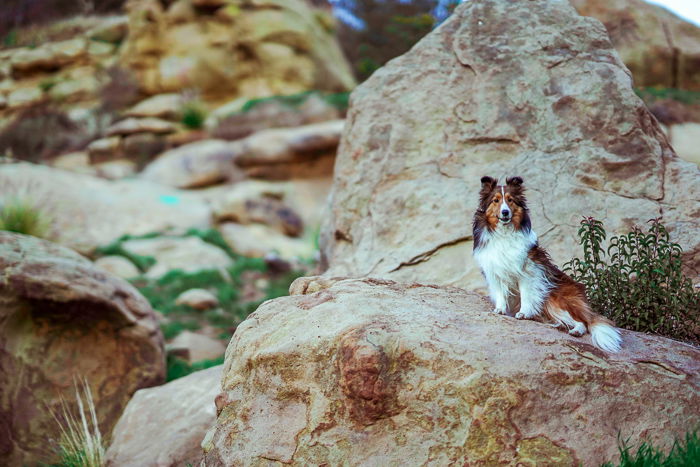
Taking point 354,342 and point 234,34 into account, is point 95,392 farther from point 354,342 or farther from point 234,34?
point 234,34

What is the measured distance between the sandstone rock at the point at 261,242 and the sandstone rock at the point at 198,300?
330 centimetres

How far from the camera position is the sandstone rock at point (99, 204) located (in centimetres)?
1416

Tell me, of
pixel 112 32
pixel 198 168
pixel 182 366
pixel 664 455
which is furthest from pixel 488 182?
pixel 112 32

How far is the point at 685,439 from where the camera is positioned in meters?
3.61

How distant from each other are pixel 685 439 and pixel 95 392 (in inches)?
231

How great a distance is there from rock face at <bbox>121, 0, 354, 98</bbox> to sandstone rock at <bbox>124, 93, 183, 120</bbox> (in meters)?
0.60

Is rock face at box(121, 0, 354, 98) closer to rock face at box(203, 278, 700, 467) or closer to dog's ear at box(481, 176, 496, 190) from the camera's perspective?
dog's ear at box(481, 176, 496, 190)

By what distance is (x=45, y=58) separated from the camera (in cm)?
2211

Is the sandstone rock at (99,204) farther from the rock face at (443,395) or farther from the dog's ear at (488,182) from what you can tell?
the dog's ear at (488,182)

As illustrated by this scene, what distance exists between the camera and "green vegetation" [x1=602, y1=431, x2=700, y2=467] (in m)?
3.44

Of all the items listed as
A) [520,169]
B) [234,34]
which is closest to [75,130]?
[234,34]

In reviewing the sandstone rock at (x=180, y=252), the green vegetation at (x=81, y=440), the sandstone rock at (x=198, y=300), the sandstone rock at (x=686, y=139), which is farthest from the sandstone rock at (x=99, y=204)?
the sandstone rock at (x=686, y=139)

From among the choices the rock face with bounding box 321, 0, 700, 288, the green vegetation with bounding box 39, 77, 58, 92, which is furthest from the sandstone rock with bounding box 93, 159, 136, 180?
the rock face with bounding box 321, 0, 700, 288

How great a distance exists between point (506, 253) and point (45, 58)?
72.5 ft
